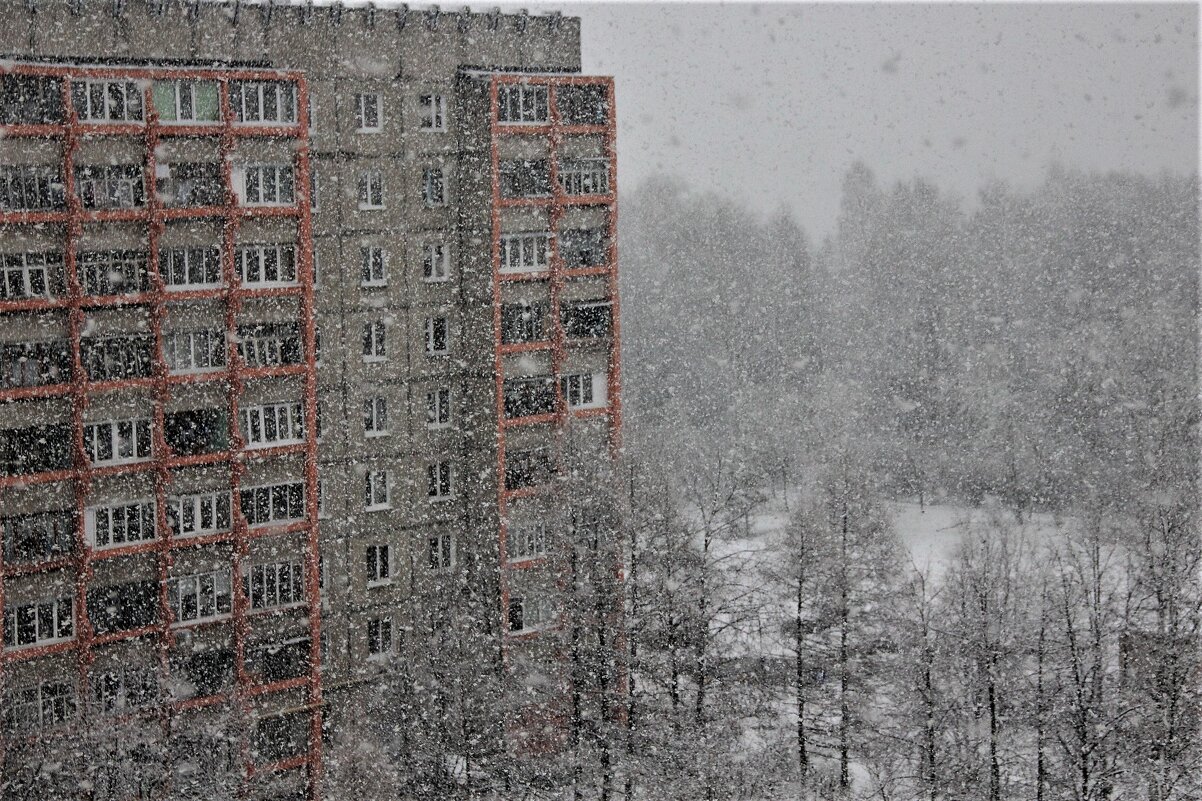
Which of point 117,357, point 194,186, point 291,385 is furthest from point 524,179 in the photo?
point 117,357

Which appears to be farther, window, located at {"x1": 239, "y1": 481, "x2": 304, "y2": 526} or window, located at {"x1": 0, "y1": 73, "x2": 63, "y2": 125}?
window, located at {"x1": 239, "y1": 481, "x2": 304, "y2": 526}

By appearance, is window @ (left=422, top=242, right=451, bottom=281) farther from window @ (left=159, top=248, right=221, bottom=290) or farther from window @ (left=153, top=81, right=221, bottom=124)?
window @ (left=153, top=81, right=221, bottom=124)

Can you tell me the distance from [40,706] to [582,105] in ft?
55.6

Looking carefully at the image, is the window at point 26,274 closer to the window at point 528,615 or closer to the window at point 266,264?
the window at point 266,264

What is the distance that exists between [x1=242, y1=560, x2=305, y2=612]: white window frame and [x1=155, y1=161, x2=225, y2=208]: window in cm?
747

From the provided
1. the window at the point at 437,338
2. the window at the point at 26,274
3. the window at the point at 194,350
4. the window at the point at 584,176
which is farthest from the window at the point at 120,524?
the window at the point at 584,176

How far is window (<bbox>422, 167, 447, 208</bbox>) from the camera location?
90.2 feet

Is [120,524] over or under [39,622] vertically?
over

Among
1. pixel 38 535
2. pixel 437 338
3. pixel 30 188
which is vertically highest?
pixel 30 188

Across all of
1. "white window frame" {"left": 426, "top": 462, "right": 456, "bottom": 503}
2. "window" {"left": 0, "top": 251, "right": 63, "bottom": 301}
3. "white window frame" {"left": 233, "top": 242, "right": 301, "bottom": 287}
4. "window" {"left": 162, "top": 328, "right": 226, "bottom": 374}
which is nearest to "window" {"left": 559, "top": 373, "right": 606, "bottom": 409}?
"white window frame" {"left": 426, "top": 462, "right": 456, "bottom": 503}

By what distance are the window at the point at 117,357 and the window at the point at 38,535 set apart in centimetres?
276

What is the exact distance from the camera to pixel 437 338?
28266mm

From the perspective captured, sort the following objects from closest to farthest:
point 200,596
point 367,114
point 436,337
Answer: point 200,596 → point 367,114 → point 436,337

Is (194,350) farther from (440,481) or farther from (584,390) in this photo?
(584,390)
